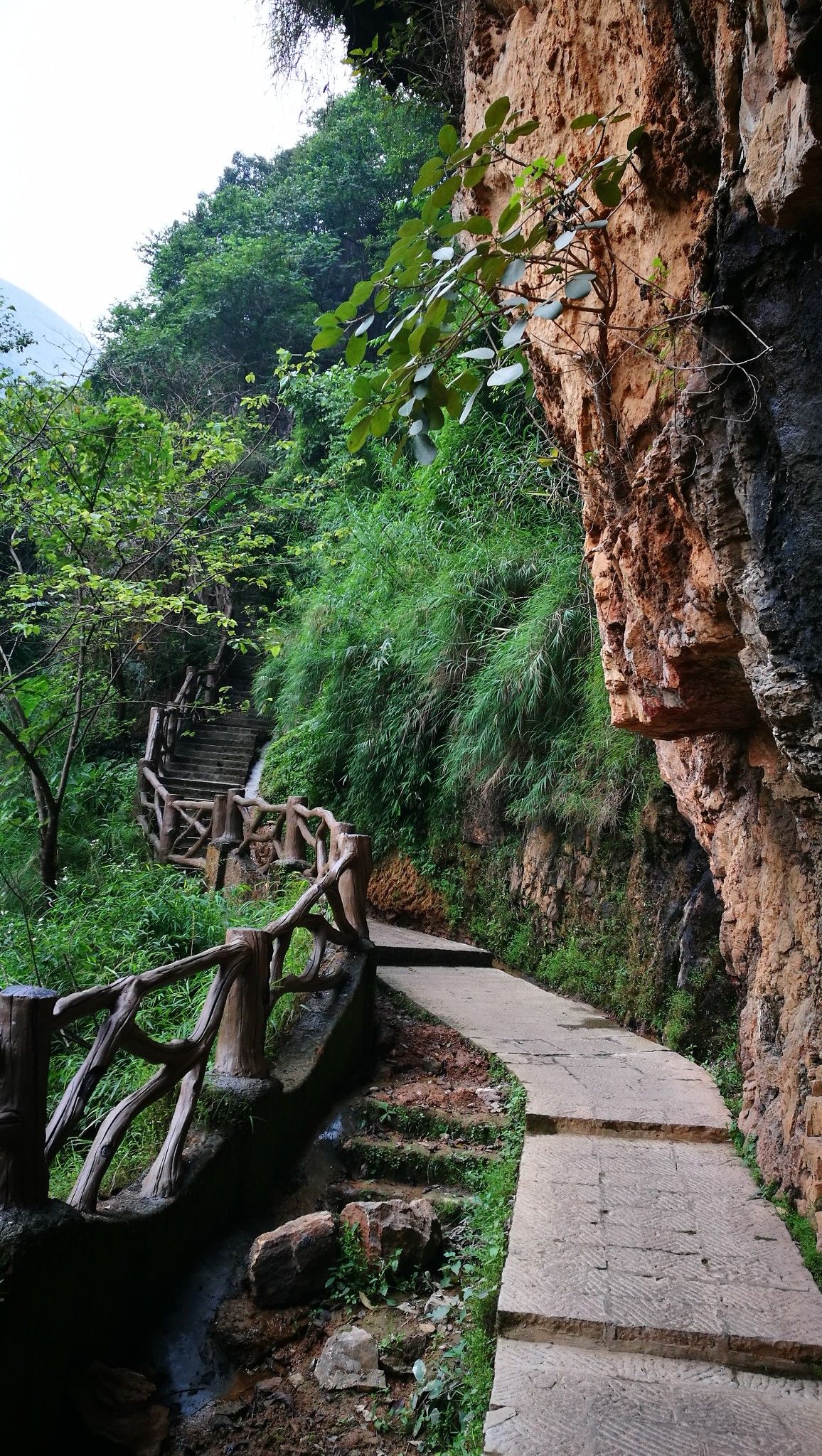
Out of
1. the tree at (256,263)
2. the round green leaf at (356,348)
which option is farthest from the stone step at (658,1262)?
the tree at (256,263)

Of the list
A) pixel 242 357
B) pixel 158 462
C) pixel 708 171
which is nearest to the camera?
pixel 708 171

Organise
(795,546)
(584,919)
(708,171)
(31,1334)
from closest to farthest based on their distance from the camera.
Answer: (795,546)
(31,1334)
(708,171)
(584,919)

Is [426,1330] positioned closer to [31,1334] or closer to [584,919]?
[31,1334]

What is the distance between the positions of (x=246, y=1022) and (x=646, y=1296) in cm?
180

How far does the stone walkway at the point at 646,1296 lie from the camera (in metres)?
2.09

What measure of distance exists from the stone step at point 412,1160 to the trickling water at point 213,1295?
0.09 meters

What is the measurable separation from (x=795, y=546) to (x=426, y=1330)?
266 centimetres

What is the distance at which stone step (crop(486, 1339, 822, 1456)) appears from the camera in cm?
202

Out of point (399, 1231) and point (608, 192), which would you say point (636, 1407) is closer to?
point (399, 1231)

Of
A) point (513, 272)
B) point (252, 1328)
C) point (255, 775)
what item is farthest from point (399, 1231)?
point (255, 775)

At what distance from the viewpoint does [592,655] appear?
659 centimetres

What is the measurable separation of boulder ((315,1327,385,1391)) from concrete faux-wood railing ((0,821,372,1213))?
0.71 meters

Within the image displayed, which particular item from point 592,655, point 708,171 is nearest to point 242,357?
point 592,655

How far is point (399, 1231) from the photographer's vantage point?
311 centimetres
